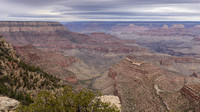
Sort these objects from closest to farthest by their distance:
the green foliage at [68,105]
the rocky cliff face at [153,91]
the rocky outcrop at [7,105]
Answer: the green foliage at [68,105]
the rocky outcrop at [7,105]
the rocky cliff face at [153,91]

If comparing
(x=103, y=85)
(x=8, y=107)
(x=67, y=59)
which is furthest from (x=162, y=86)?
(x=67, y=59)

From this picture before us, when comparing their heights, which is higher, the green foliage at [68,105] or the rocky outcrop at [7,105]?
the green foliage at [68,105]

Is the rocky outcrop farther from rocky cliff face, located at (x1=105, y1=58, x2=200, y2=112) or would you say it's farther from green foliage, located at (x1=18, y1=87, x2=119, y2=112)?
rocky cliff face, located at (x1=105, y1=58, x2=200, y2=112)

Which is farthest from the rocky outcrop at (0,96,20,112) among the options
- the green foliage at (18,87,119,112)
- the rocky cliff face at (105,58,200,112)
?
the rocky cliff face at (105,58,200,112)

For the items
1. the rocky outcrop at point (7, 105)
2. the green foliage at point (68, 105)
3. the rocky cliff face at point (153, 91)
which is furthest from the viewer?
the rocky cliff face at point (153, 91)

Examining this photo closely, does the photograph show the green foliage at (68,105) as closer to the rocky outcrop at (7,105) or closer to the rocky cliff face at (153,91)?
the rocky outcrop at (7,105)

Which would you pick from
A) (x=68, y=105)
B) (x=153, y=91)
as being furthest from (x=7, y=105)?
(x=153, y=91)

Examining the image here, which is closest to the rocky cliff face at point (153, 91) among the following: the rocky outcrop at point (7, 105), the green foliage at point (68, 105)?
the green foliage at point (68, 105)

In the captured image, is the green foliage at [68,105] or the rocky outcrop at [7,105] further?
the rocky outcrop at [7,105]

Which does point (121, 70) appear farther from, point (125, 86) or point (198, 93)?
point (198, 93)
